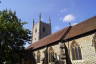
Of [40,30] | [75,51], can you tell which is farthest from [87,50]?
[40,30]

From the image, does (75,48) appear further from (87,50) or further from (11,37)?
(11,37)

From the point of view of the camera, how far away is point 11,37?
20.6m

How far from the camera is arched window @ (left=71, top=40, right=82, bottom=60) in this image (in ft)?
48.1

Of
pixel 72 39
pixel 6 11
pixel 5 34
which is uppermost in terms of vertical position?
pixel 6 11

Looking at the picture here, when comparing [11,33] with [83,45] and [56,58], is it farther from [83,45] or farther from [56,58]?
[83,45]

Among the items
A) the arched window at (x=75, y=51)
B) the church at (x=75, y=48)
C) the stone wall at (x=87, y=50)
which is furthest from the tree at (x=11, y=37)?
the stone wall at (x=87, y=50)

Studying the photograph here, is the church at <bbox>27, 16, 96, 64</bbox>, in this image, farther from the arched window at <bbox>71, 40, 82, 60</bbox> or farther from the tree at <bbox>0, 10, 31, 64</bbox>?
the tree at <bbox>0, 10, 31, 64</bbox>

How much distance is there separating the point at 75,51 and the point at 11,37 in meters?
11.5

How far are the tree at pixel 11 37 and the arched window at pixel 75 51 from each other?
35.2 ft

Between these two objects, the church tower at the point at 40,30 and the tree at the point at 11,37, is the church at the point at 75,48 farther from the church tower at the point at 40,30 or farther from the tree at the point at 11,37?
the church tower at the point at 40,30

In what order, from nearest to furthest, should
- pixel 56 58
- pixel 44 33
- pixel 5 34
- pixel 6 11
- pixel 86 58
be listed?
pixel 86 58
pixel 56 58
pixel 5 34
pixel 6 11
pixel 44 33

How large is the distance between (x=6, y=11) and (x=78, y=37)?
13928 millimetres

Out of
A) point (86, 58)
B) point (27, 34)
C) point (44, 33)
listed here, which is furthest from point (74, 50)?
point (44, 33)

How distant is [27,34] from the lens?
2333 centimetres
